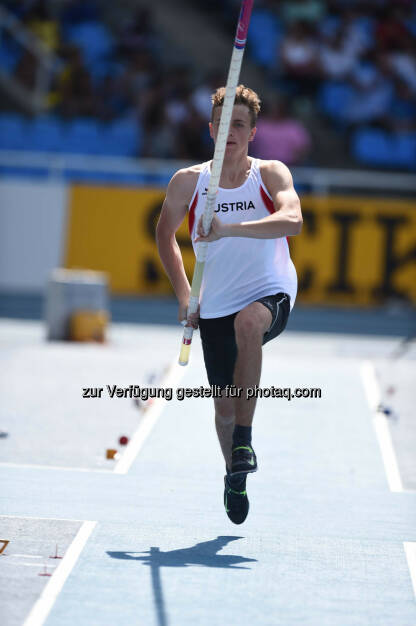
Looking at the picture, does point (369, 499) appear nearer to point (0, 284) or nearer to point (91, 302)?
point (91, 302)

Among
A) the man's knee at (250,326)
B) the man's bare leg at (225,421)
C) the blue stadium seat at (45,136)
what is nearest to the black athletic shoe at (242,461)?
the man's bare leg at (225,421)

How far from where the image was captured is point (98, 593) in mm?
4164

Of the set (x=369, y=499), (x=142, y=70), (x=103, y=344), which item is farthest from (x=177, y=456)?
(x=142, y=70)

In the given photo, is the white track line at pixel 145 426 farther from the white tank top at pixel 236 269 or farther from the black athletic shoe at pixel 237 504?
the white tank top at pixel 236 269

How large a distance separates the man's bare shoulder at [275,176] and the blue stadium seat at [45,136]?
14407 mm

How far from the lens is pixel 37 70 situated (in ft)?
66.7

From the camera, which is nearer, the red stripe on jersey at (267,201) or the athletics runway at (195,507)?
the athletics runway at (195,507)

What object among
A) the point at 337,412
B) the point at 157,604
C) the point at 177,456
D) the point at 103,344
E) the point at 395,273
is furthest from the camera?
the point at 395,273

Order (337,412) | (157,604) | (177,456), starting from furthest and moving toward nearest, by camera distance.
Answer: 1. (337,412)
2. (177,456)
3. (157,604)

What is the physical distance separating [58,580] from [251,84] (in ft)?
58.1

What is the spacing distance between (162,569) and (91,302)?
361 inches

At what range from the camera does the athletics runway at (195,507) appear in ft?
13.5

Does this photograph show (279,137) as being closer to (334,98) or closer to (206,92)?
(206,92)

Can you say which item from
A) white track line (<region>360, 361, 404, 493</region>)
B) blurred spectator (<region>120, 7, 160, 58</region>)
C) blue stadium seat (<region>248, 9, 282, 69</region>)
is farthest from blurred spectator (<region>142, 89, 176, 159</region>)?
white track line (<region>360, 361, 404, 493</region>)
